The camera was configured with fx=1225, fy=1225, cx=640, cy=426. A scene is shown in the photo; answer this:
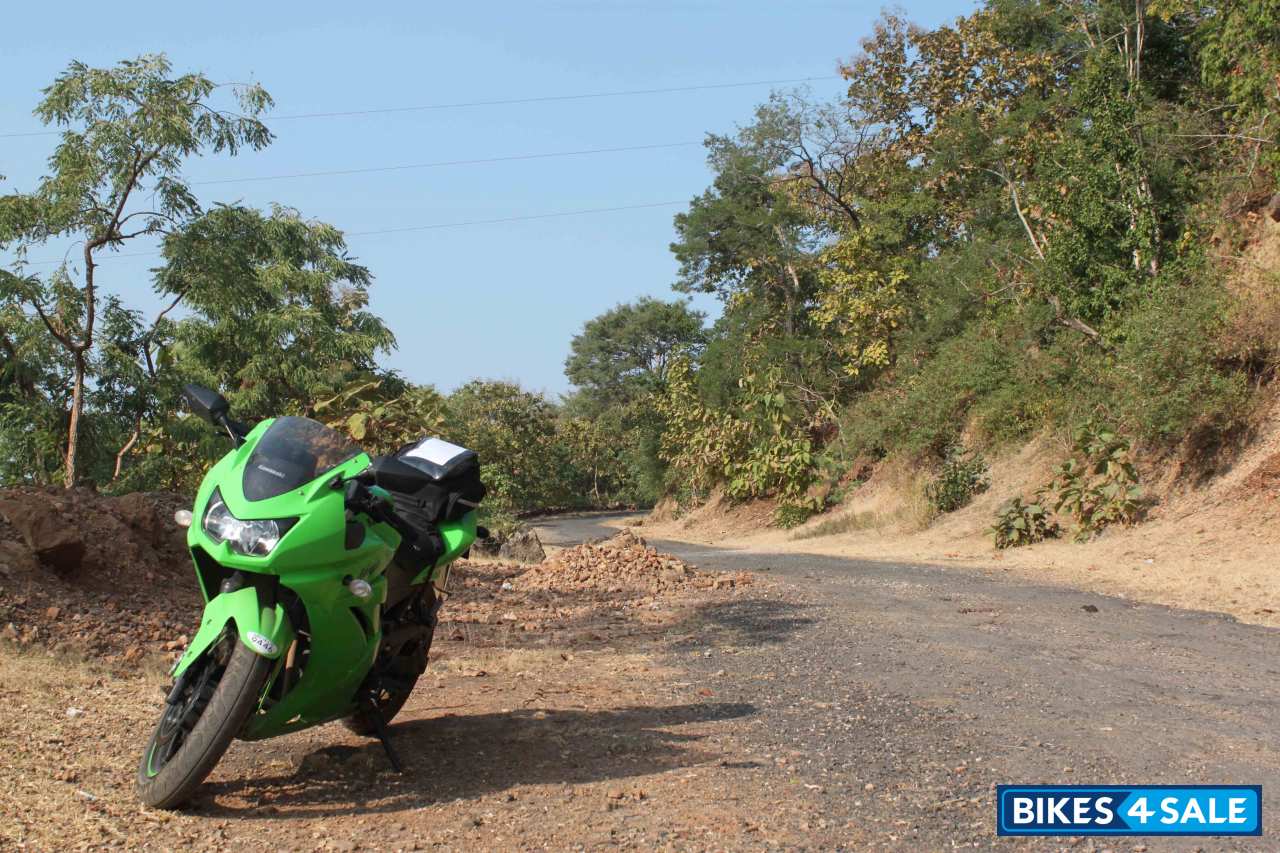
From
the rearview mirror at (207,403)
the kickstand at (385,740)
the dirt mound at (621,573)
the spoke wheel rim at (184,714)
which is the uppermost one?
the rearview mirror at (207,403)

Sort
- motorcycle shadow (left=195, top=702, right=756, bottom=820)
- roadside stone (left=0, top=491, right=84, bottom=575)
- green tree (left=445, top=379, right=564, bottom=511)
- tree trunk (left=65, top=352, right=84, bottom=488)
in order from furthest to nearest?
green tree (left=445, top=379, right=564, bottom=511) < tree trunk (left=65, top=352, right=84, bottom=488) < roadside stone (left=0, top=491, right=84, bottom=575) < motorcycle shadow (left=195, top=702, right=756, bottom=820)

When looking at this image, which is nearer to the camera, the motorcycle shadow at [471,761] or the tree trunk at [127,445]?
the motorcycle shadow at [471,761]

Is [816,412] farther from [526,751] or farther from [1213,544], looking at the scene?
[526,751]

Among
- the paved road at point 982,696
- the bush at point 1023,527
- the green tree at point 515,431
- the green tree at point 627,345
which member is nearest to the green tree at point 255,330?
the paved road at point 982,696

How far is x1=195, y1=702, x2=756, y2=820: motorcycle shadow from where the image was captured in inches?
188

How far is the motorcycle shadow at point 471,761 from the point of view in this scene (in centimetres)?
477

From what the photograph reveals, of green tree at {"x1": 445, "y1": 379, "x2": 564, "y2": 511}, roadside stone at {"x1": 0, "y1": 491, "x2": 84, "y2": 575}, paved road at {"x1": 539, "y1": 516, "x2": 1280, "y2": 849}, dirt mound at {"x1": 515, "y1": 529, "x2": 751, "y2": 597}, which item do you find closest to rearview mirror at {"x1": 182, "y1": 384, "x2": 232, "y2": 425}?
paved road at {"x1": 539, "y1": 516, "x2": 1280, "y2": 849}

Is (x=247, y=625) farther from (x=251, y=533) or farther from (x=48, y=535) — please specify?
(x=48, y=535)

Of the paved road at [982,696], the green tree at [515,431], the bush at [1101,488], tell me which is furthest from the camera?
the green tree at [515,431]

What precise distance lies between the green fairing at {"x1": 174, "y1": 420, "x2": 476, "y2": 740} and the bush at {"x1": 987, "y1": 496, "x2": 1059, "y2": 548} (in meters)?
15.8

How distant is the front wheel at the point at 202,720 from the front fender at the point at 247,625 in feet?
0.16

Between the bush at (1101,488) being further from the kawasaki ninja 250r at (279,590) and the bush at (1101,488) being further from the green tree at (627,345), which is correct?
the green tree at (627,345)

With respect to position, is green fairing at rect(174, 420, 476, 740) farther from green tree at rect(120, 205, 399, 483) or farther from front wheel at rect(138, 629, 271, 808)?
green tree at rect(120, 205, 399, 483)

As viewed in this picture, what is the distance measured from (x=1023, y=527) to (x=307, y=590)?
1632cm
